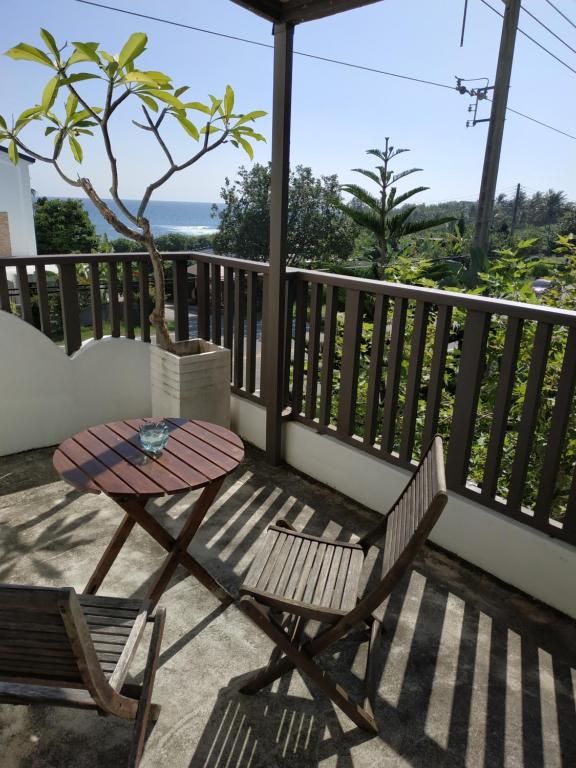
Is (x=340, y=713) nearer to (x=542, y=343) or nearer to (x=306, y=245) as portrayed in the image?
(x=542, y=343)

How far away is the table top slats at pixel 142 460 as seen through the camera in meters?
1.98

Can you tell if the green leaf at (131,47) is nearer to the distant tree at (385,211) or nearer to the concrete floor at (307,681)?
the concrete floor at (307,681)

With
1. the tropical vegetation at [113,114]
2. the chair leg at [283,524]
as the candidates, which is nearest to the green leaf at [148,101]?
the tropical vegetation at [113,114]

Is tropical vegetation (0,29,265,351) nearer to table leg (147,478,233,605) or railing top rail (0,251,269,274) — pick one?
railing top rail (0,251,269,274)

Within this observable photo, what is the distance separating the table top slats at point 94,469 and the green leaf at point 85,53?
1.81 metres

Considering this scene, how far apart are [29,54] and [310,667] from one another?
2953mm

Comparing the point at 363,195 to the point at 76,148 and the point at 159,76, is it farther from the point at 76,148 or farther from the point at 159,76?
the point at 159,76

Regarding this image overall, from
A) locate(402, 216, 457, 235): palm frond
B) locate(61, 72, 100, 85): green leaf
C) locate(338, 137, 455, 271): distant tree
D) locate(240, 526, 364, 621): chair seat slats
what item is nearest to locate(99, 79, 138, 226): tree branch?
locate(61, 72, 100, 85): green leaf

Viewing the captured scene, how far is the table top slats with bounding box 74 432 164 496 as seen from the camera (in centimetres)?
196

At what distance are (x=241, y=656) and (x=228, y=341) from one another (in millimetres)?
2411

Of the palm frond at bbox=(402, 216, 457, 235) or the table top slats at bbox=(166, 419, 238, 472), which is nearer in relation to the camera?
the table top slats at bbox=(166, 419, 238, 472)

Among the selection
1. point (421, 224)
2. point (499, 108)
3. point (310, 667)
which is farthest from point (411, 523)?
point (499, 108)

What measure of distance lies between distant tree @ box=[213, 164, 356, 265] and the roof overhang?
24386mm

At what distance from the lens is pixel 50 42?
2.58m
